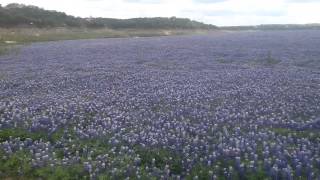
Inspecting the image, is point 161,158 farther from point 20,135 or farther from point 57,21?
point 57,21

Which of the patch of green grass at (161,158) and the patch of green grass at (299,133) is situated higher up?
the patch of green grass at (299,133)

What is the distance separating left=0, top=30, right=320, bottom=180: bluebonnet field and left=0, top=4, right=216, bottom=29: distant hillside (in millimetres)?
48559

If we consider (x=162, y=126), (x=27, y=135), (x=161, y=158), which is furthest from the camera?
(x=162, y=126)

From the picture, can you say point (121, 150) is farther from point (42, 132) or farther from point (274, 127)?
point (274, 127)

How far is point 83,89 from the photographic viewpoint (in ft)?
54.7

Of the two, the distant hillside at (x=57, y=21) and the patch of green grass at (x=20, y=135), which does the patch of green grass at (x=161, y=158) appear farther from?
the distant hillside at (x=57, y=21)

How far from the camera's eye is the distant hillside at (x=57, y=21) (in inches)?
2589

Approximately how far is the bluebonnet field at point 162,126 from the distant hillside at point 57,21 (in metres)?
48.6

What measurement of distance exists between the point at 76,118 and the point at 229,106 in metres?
3.99

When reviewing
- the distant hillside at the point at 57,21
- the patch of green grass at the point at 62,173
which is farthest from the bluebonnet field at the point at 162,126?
the distant hillside at the point at 57,21

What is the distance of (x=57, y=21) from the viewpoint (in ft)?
238

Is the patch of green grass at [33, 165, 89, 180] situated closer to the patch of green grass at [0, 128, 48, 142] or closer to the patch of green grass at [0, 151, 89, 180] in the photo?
the patch of green grass at [0, 151, 89, 180]

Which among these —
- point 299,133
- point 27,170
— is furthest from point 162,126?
point 27,170

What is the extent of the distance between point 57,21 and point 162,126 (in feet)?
210
